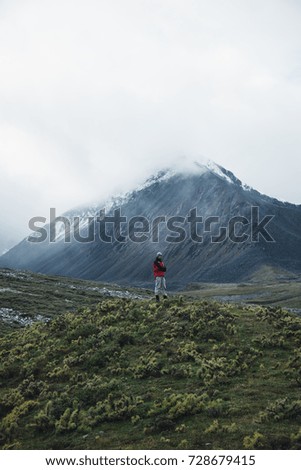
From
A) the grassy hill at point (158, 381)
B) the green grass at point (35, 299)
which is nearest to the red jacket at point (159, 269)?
the grassy hill at point (158, 381)

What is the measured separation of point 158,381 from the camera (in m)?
23.0

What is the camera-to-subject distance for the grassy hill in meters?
17.5

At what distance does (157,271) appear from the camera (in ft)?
117

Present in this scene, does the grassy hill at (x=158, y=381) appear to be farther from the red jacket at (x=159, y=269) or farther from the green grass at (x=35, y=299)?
the green grass at (x=35, y=299)

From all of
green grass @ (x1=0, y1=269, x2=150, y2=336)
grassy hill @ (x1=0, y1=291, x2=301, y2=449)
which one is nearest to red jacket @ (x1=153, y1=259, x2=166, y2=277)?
grassy hill @ (x1=0, y1=291, x2=301, y2=449)

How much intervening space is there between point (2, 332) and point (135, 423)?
43.6m

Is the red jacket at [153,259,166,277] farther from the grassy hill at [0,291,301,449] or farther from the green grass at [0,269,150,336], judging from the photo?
the green grass at [0,269,150,336]

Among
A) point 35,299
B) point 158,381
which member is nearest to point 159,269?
point 158,381

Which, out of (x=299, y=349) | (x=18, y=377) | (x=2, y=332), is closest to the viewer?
(x=299, y=349)

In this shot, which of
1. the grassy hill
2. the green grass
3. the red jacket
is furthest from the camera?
the green grass

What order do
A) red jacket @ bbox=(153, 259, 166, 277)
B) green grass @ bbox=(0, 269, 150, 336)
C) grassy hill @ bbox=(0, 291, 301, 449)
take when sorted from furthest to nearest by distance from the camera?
green grass @ bbox=(0, 269, 150, 336) < red jacket @ bbox=(153, 259, 166, 277) < grassy hill @ bbox=(0, 291, 301, 449)

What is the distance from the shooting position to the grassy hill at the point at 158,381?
17516 mm
